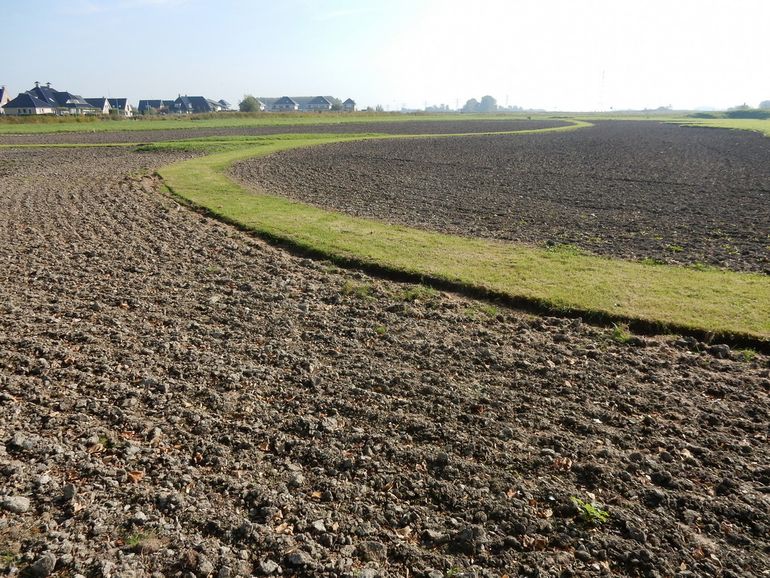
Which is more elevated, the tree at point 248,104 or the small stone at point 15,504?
the tree at point 248,104

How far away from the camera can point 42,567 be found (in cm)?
501

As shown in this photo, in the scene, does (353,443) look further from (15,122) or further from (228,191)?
(15,122)

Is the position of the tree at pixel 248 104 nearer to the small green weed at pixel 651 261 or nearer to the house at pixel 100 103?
the house at pixel 100 103

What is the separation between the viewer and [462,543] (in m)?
5.61

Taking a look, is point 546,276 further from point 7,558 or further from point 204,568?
point 7,558

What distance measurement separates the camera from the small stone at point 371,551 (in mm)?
5421

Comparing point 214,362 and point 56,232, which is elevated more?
point 56,232

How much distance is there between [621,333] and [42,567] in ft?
31.1

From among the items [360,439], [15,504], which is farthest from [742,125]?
[15,504]

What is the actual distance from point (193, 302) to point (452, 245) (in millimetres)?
7696

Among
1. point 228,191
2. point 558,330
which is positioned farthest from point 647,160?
point 558,330

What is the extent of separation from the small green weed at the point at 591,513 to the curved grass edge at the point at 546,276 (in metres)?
5.78

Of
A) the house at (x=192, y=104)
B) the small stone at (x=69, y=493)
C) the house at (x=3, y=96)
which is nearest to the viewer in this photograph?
the small stone at (x=69, y=493)

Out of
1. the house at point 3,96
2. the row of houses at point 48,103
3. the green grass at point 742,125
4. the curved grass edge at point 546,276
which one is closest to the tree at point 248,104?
the row of houses at point 48,103
